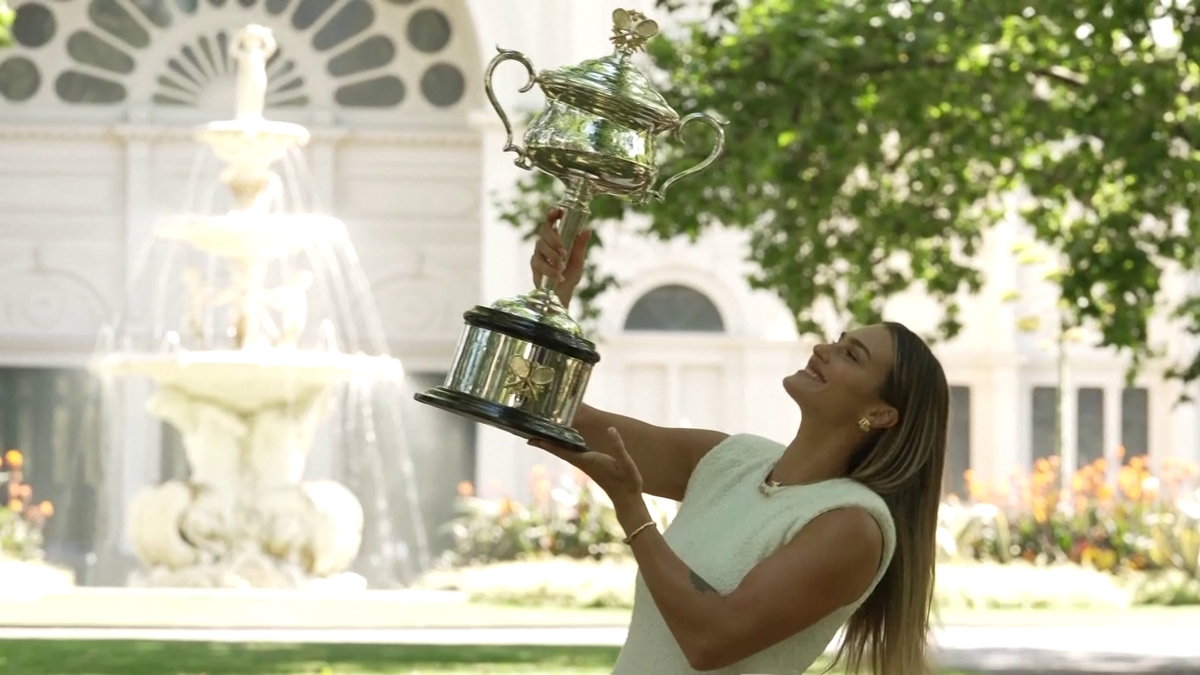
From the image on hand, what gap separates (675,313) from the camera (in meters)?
28.7

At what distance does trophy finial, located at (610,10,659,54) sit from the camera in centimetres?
484

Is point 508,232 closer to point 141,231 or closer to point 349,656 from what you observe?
point 141,231

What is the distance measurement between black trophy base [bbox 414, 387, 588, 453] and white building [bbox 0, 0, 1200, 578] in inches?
905

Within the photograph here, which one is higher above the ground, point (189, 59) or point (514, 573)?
point (189, 59)

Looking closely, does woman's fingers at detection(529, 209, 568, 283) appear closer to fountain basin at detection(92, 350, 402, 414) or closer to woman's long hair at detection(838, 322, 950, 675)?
woman's long hair at detection(838, 322, 950, 675)

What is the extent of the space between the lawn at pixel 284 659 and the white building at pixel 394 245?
14.6m

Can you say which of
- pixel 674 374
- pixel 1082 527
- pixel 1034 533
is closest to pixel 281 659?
pixel 1034 533

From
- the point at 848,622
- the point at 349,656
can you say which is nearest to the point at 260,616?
the point at 349,656

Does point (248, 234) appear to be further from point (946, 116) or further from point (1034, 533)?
point (1034, 533)

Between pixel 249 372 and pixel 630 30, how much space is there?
14.0 metres

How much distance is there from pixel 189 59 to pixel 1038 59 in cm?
1543

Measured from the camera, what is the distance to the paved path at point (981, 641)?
12859mm

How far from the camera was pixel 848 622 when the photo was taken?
14.5ft

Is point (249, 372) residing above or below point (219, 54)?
below
